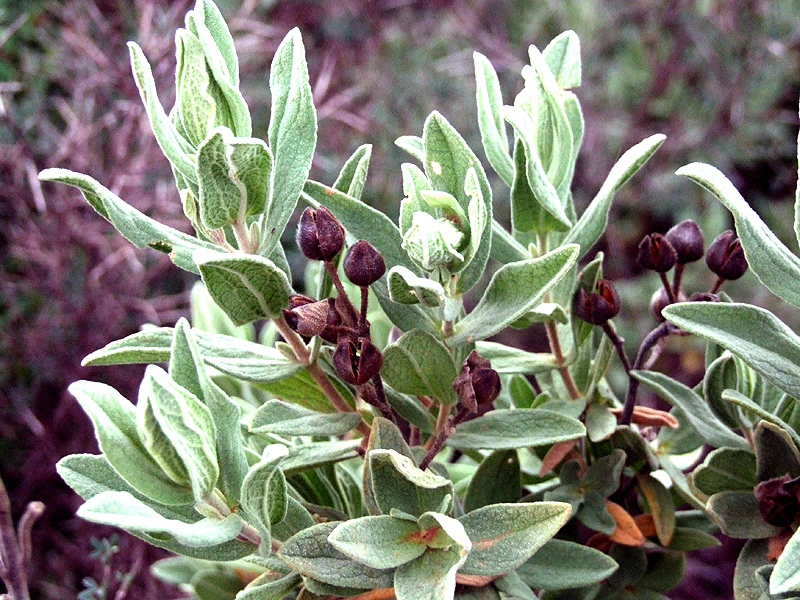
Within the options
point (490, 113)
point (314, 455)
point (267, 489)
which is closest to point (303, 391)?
point (314, 455)

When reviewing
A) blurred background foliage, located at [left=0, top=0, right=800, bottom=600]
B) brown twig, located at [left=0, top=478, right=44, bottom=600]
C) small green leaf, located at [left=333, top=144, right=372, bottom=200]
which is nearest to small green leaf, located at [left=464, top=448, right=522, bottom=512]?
small green leaf, located at [left=333, top=144, right=372, bottom=200]

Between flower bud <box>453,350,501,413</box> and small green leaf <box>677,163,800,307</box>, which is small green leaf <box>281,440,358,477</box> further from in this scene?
small green leaf <box>677,163,800,307</box>

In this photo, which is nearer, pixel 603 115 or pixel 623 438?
pixel 623 438

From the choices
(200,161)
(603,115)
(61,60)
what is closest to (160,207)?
A: (61,60)

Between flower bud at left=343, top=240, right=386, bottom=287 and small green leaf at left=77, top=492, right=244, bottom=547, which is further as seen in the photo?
flower bud at left=343, top=240, right=386, bottom=287

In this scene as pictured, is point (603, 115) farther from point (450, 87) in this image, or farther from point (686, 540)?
point (686, 540)

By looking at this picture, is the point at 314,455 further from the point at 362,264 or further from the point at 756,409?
the point at 756,409

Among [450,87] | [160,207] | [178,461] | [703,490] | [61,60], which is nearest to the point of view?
[178,461]
